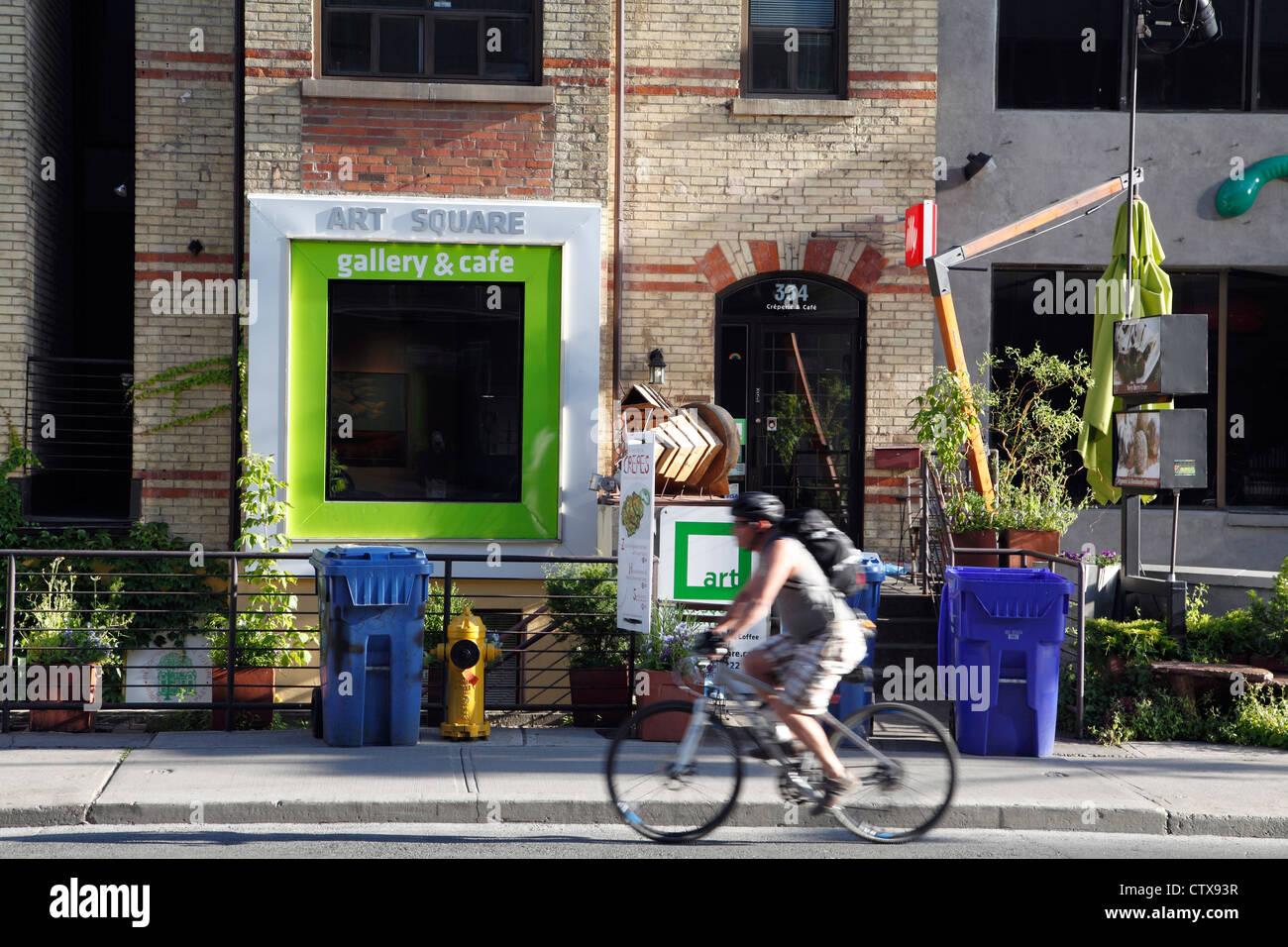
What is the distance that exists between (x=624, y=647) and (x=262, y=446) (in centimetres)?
400

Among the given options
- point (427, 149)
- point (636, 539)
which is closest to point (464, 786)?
point (636, 539)

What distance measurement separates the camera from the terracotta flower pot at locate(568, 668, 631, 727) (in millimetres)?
9531

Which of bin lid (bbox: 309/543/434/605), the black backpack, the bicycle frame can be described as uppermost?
the black backpack

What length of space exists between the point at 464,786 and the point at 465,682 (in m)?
1.42

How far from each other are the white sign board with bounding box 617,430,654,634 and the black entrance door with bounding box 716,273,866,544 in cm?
350

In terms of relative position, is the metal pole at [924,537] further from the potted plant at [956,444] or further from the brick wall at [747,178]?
the brick wall at [747,178]

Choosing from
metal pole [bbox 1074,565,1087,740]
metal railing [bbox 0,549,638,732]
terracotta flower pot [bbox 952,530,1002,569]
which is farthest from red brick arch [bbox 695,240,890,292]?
metal pole [bbox 1074,565,1087,740]

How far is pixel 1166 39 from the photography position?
13477mm

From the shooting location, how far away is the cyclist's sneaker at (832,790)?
20.7ft

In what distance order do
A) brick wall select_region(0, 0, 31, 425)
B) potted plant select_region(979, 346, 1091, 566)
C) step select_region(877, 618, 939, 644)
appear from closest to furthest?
step select_region(877, 618, 939, 644)
potted plant select_region(979, 346, 1091, 566)
brick wall select_region(0, 0, 31, 425)

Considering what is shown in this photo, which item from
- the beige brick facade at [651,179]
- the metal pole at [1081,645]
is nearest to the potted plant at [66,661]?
the beige brick facade at [651,179]

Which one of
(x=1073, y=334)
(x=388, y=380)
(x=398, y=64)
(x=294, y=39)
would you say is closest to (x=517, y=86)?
(x=398, y=64)

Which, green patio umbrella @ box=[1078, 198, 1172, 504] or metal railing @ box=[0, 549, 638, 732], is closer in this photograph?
metal railing @ box=[0, 549, 638, 732]

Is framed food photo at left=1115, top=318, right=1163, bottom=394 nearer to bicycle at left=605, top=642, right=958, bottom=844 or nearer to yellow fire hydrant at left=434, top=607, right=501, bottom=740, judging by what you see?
bicycle at left=605, top=642, right=958, bottom=844
